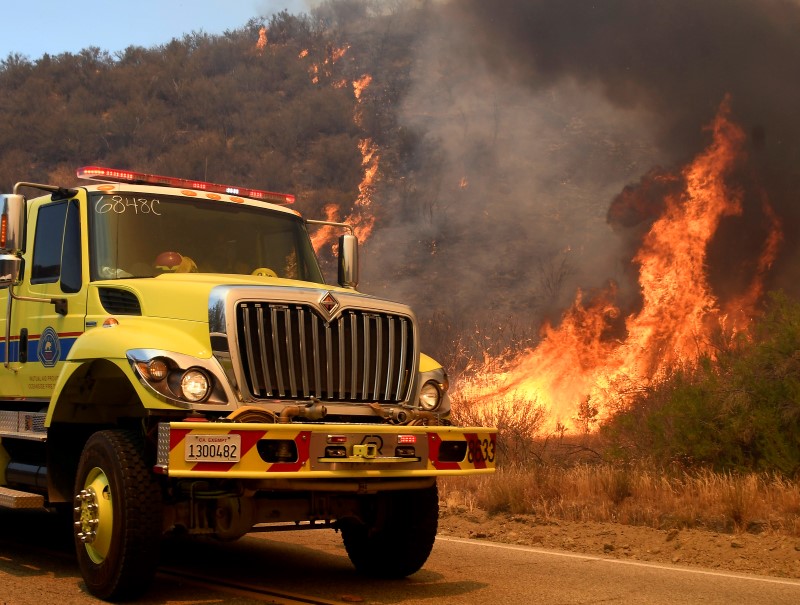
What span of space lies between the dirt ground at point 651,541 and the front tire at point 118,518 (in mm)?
4731

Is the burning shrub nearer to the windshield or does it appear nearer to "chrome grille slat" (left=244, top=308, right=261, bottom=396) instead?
the windshield

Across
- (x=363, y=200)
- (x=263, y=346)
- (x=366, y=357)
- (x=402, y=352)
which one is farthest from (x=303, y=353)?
(x=363, y=200)

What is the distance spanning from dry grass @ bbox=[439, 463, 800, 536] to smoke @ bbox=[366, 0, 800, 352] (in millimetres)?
12727

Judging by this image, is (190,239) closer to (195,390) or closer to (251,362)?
(251,362)

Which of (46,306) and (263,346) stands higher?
(46,306)

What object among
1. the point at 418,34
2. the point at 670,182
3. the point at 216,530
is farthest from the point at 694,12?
A: the point at 216,530

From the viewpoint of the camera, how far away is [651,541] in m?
10.7

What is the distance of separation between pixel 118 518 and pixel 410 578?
2544 millimetres

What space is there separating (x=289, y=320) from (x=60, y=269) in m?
2.18

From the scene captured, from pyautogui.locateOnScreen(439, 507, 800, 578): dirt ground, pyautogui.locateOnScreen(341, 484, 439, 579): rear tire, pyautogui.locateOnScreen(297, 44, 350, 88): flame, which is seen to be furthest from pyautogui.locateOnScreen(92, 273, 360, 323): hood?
pyautogui.locateOnScreen(297, 44, 350, 88): flame

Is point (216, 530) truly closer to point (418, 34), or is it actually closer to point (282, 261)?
point (282, 261)

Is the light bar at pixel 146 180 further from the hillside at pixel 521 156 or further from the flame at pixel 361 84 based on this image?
the flame at pixel 361 84

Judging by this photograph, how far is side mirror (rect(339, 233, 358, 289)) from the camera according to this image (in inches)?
391

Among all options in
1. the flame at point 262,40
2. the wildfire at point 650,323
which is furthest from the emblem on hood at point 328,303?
the flame at point 262,40
